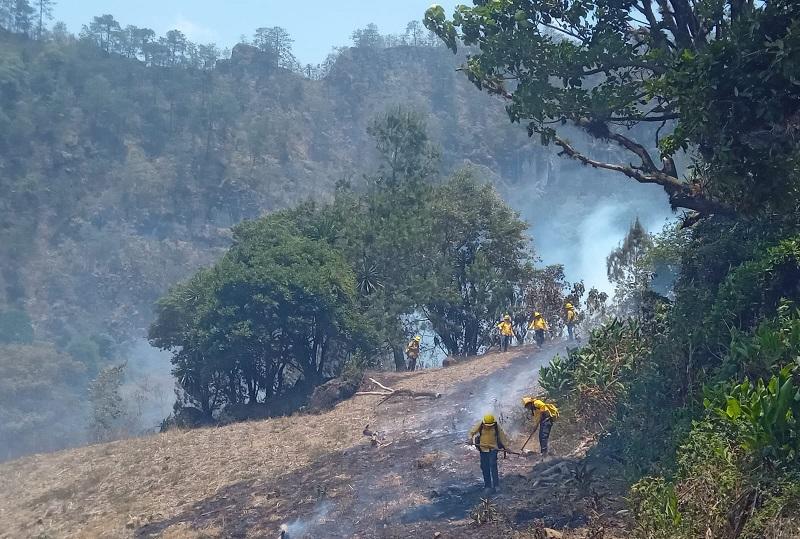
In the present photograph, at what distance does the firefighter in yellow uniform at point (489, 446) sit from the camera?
43.4 ft

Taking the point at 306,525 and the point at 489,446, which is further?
the point at 306,525

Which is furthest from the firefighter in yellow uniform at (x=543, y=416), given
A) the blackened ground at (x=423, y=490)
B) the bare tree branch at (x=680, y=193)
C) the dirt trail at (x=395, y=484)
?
the bare tree branch at (x=680, y=193)

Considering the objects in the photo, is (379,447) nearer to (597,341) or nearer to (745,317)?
(597,341)

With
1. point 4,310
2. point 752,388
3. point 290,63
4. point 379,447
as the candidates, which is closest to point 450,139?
point 290,63

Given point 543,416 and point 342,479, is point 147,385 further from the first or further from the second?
point 543,416

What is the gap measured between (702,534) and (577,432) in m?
8.21

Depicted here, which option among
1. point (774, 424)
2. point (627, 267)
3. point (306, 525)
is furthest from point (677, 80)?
point (627, 267)

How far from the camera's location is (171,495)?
18016 mm

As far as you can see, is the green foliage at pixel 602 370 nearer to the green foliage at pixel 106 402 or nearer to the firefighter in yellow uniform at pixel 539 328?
the firefighter in yellow uniform at pixel 539 328

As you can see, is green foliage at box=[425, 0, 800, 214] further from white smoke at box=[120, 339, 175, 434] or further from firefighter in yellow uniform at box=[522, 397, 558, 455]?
white smoke at box=[120, 339, 175, 434]

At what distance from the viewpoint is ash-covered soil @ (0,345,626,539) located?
40.3 feet

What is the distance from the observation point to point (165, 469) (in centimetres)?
2009

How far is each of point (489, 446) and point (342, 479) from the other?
4312 mm

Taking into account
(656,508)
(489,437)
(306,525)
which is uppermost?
(489,437)
